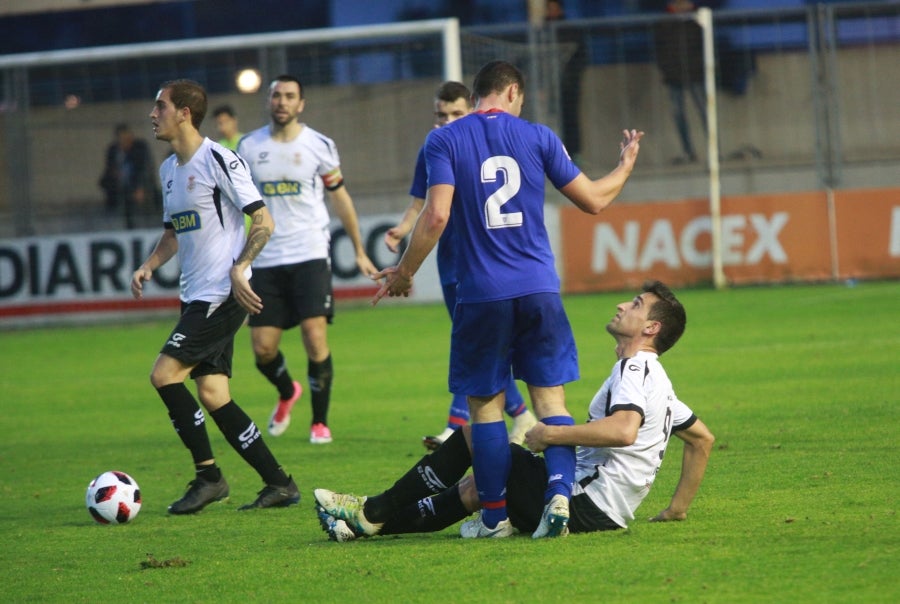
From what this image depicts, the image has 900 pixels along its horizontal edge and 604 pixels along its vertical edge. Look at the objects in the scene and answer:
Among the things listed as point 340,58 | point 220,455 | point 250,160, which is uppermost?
point 340,58

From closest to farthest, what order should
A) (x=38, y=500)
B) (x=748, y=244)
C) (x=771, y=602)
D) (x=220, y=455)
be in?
(x=771, y=602) < (x=38, y=500) < (x=220, y=455) < (x=748, y=244)

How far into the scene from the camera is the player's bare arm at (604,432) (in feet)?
17.4

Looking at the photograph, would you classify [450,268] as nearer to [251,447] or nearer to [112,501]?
[251,447]

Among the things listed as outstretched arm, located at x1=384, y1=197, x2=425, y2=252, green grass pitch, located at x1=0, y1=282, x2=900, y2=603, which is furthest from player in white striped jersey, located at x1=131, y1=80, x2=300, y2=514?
outstretched arm, located at x1=384, y1=197, x2=425, y2=252

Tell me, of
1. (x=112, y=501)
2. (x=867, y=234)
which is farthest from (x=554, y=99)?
(x=112, y=501)

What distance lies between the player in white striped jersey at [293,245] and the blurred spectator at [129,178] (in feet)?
36.1

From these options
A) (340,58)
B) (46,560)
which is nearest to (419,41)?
(340,58)

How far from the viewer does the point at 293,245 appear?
9484mm

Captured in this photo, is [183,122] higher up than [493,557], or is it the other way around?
[183,122]

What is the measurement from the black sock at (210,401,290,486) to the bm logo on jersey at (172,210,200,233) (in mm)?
939

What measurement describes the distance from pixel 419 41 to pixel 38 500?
13455 mm

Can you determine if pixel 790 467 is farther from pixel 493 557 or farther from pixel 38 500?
pixel 38 500

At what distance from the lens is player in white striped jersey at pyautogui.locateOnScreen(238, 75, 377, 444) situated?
936cm

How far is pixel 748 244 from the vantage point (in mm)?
18672
